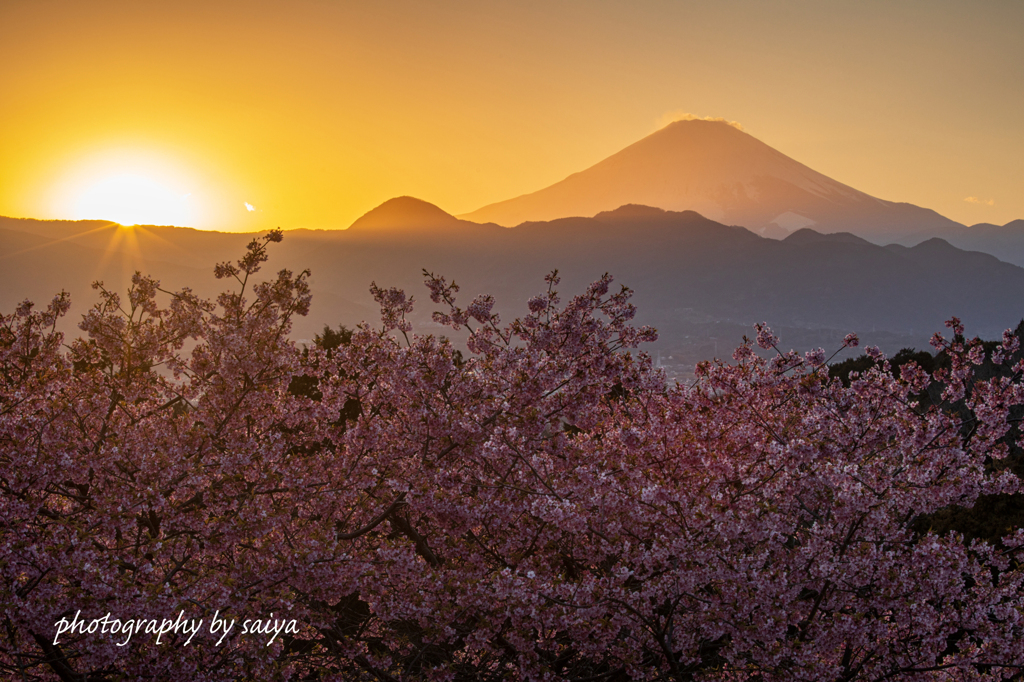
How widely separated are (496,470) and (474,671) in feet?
5.84

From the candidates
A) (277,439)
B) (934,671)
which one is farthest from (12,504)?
(934,671)

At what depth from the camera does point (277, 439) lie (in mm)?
6582

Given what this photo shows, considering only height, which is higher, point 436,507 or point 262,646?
point 436,507

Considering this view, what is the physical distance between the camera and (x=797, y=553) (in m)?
5.19

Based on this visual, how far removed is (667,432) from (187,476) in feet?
15.6

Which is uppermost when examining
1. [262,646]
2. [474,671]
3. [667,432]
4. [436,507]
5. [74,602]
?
[667,432]

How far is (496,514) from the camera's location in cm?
571

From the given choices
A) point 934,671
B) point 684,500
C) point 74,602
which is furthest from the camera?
point 934,671

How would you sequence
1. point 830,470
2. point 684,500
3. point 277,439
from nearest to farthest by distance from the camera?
point 830,470 → point 684,500 → point 277,439

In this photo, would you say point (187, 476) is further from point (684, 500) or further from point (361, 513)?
point (684, 500)

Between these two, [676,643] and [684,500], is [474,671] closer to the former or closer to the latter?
[676,643]

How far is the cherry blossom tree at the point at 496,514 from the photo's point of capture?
4824mm

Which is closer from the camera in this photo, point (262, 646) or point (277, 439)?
point (262, 646)

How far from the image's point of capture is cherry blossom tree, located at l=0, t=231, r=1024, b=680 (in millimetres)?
4824
